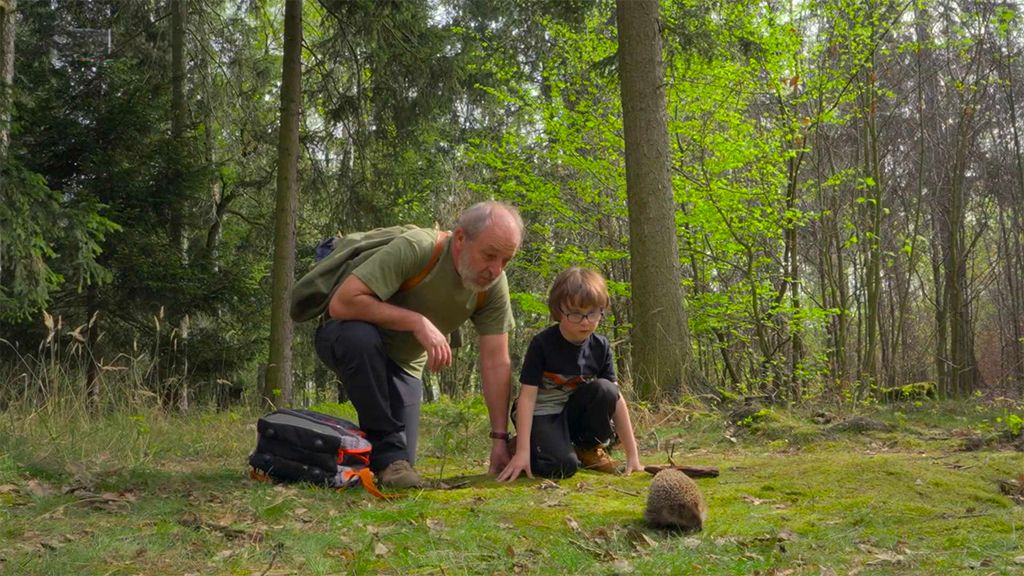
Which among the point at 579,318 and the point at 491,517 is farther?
the point at 579,318

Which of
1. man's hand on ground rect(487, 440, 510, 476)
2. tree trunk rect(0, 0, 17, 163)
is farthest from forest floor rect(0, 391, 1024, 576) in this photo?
tree trunk rect(0, 0, 17, 163)

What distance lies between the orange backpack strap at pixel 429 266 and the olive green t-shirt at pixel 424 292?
0.02 meters

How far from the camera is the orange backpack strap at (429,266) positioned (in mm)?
4250

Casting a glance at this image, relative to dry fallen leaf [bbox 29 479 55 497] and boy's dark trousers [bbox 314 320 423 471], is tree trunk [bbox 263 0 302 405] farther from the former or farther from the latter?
dry fallen leaf [bbox 29 479 55 497]

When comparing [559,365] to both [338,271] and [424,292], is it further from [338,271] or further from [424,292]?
[338,271]

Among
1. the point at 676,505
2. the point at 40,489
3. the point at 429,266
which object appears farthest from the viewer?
the point at 429,266

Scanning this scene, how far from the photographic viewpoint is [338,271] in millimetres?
4324

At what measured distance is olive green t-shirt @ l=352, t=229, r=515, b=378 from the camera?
413 centimetres

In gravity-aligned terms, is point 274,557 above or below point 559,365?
below

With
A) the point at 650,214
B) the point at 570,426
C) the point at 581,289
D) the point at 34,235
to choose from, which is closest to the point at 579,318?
the point at 581,289

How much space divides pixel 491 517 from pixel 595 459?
1549 mm

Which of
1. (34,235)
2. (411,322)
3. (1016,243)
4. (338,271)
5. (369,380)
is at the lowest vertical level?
(369,380)

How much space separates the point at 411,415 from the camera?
4.52 meters

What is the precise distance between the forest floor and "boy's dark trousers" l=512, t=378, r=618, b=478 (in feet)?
0.47
